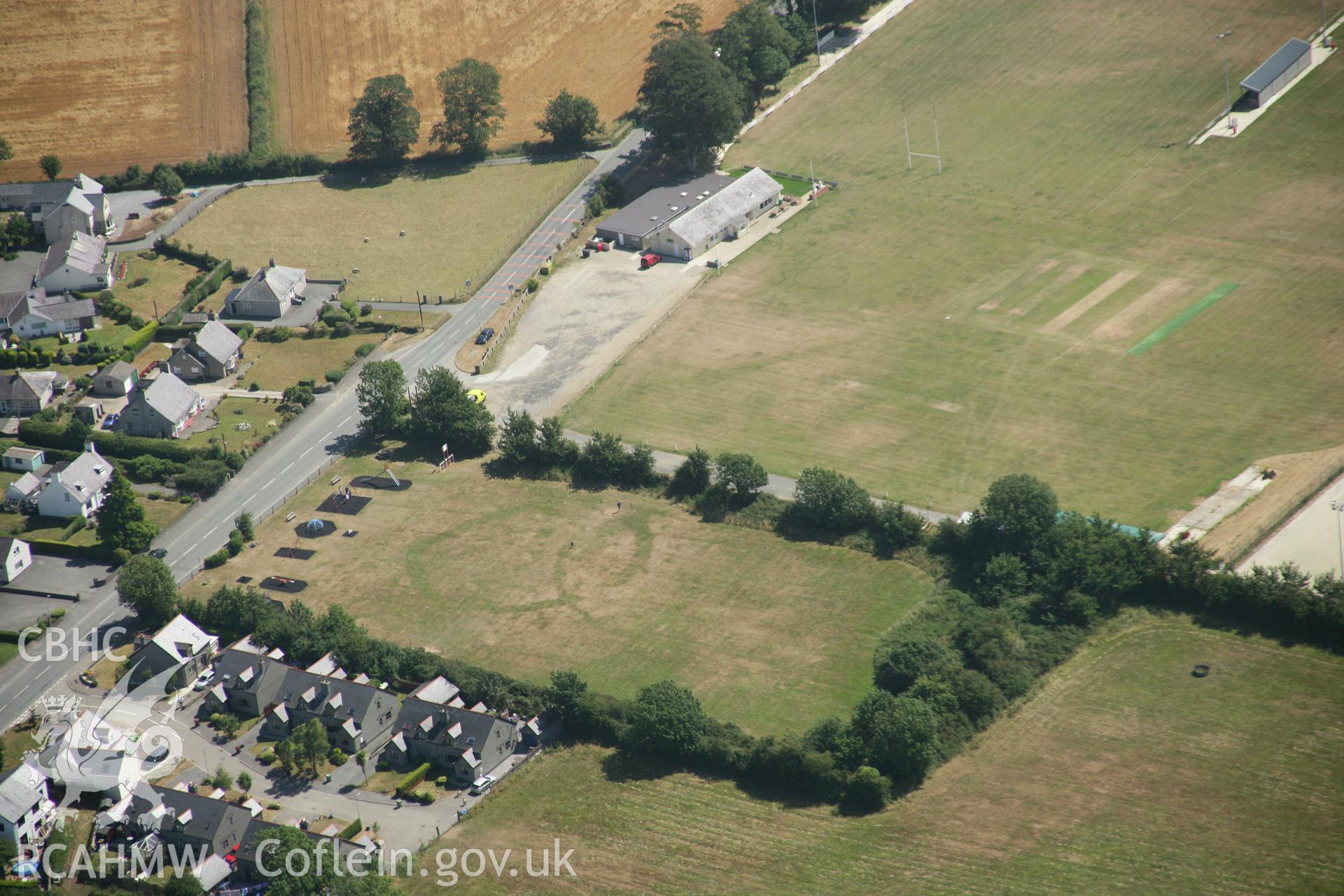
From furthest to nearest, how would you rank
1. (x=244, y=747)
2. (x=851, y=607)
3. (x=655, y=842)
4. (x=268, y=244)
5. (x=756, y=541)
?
(x=268, y=244) < (x=756, y=541) < (x=851, y=607) < (x=244, y=747) < (x=655, y=842)

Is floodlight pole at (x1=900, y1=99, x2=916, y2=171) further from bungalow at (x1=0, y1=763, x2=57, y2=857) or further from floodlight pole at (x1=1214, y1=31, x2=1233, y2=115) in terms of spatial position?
bungalow at (x1=0, y1=763, x2=57, y2=857)

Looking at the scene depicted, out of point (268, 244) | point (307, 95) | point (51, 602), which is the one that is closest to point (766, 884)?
point (51, 602)

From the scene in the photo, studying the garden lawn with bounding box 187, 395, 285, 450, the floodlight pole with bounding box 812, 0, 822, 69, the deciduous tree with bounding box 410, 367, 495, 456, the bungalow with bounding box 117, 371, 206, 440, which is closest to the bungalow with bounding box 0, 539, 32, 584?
the bungalow with bounding box 117, 371, 206, 440

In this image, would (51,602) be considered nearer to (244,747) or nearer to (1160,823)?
(244,747)

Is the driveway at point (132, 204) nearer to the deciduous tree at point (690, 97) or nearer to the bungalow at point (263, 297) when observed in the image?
the bungalow at point (263, 297)

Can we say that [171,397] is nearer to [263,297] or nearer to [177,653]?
[263,297]

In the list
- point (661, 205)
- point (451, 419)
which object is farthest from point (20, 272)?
point (661, 205)

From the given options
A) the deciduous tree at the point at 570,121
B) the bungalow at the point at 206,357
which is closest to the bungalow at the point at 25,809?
the bungalow at the point at 206,357
